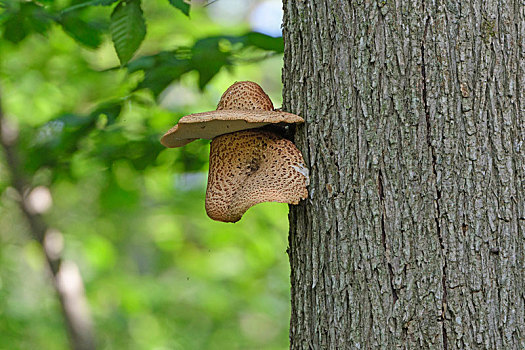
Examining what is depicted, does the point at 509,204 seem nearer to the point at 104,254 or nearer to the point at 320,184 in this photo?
the point at 320,184

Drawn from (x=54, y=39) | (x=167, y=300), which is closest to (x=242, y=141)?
(x=54, y=39)

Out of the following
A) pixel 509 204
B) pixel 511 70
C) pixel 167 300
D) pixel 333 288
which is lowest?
pixel 167 300

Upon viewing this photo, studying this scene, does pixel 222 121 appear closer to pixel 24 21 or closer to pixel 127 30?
pixel 127 30

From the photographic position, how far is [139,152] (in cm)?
370

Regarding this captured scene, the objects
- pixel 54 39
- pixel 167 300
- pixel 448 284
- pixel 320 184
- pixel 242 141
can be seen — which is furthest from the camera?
pixel 167 300

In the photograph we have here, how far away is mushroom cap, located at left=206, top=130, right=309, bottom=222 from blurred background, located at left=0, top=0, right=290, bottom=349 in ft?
3.53

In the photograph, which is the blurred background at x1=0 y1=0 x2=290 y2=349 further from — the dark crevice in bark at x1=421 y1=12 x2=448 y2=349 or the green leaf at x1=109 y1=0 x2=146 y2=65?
the dark crevice in bark at x1=421 y1=12 x2=448 y2=349

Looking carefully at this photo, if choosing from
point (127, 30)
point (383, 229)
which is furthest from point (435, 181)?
point (127, 30)

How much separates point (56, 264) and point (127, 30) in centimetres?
434

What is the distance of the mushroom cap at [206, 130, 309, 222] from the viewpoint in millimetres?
1754

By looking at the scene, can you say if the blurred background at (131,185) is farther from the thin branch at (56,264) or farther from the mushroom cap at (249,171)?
the mushroom cap at (249,171)

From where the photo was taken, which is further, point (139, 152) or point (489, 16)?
point (139, 152)

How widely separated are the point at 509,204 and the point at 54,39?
518 cm

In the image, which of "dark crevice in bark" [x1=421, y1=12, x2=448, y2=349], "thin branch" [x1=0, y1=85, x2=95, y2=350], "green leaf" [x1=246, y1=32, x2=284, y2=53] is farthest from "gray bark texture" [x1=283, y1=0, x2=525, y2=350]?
"thin branch" [x1=0, y1=85, x2=95, y2=350]
